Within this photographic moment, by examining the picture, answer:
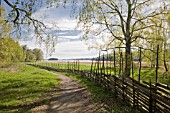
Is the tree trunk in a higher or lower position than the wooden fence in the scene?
higher

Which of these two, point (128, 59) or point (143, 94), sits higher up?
point (128, 59)

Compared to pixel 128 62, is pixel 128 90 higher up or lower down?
lower down

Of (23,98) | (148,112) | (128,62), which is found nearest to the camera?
(148,112)

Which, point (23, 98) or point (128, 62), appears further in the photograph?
point (128, 62)

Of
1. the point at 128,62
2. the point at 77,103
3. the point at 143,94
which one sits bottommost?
the point at 77,103

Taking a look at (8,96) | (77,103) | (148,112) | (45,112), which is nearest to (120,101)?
(77,103)

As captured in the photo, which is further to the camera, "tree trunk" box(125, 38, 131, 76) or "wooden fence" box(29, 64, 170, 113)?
"tree trunk" box(125, 38, 131, 76)

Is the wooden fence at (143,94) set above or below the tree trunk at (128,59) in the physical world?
below

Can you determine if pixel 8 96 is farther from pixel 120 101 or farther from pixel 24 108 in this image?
pixel 120 101

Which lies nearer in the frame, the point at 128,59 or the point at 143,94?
the point at 143,94

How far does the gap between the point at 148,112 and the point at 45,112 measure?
4088mm

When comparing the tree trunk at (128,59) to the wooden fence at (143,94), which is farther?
the tree trunk at (128,59)

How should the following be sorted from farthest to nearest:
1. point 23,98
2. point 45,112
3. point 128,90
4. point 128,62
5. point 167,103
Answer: point 128,62 < point 23,98 < point 128,90 < point 45,112 < point 167,103

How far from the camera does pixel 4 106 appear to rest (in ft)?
35.7
